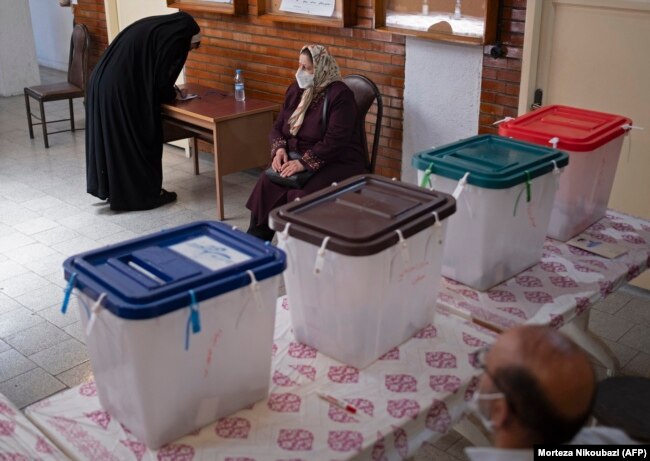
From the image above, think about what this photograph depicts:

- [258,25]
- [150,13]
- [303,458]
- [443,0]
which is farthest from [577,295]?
[150,13]

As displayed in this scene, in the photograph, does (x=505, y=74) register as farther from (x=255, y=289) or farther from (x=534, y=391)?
(x=534, y=391)

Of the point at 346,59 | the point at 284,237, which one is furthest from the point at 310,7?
the point at 284,237

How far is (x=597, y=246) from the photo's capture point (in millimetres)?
2770

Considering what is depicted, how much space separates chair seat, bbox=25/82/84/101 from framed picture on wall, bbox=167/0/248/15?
1.46 m

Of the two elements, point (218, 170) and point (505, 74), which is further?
point (218, 170)

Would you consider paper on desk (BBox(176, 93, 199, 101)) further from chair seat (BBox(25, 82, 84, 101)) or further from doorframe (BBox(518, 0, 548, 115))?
doorframe (BBox(518, 0, 548, 115))

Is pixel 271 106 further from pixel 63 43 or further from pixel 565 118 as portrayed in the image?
pixel 63 43

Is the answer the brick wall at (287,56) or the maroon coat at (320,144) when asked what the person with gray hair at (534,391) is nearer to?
the maroon coat at (320,144)

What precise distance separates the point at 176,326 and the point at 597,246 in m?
1.74

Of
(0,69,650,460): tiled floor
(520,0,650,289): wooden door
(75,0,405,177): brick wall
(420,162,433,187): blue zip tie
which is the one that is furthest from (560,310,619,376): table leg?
(75,0,405,177): brick wall

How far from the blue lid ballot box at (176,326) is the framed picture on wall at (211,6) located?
3909 millimetres

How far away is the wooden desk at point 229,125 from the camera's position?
5.00 metres

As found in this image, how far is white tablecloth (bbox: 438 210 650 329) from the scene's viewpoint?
2324mm

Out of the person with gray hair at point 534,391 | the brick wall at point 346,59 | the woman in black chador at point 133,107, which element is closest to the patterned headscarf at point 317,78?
the brick wall at point 346,59
